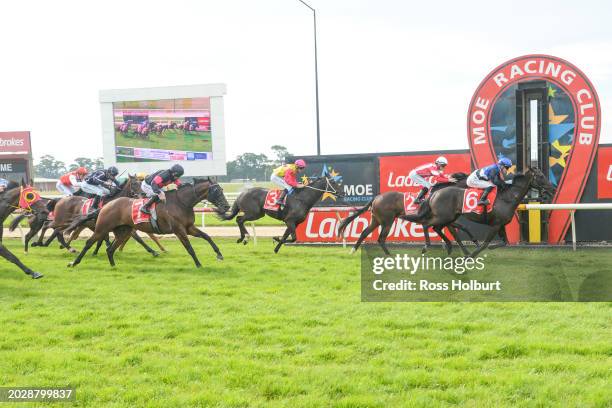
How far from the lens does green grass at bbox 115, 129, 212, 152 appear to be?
A: 3078 cm

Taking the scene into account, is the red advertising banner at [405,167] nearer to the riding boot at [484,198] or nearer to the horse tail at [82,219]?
the riding boot at [484,198]

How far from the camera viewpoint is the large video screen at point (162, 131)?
3058cm

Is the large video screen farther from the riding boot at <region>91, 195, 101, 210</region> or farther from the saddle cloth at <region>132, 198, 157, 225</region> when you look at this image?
the saddle cloth at <region>132, 198, 157, 225</region>

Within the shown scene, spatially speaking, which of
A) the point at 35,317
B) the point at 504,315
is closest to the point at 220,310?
the point at 35,317

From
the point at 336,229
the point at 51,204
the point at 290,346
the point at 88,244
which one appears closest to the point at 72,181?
the point at 51,204

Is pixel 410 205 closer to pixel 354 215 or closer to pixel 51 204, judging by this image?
pixel 354 215

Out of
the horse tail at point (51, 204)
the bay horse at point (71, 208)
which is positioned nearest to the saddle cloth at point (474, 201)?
the bay horse at point (71, 208)

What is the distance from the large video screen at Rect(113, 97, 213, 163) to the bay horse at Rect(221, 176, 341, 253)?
18.4m

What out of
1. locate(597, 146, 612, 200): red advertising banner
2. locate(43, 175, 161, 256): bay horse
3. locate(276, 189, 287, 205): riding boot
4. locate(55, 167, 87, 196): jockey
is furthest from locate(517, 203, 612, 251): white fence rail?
locate(55, 167, 87, 196): jockey

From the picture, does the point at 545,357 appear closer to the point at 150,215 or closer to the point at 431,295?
the point at 431,295

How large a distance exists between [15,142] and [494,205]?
31.2 metres

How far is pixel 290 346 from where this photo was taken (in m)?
5.09

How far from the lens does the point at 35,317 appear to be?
20.8 feet

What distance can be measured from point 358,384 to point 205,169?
27742 millimetres
